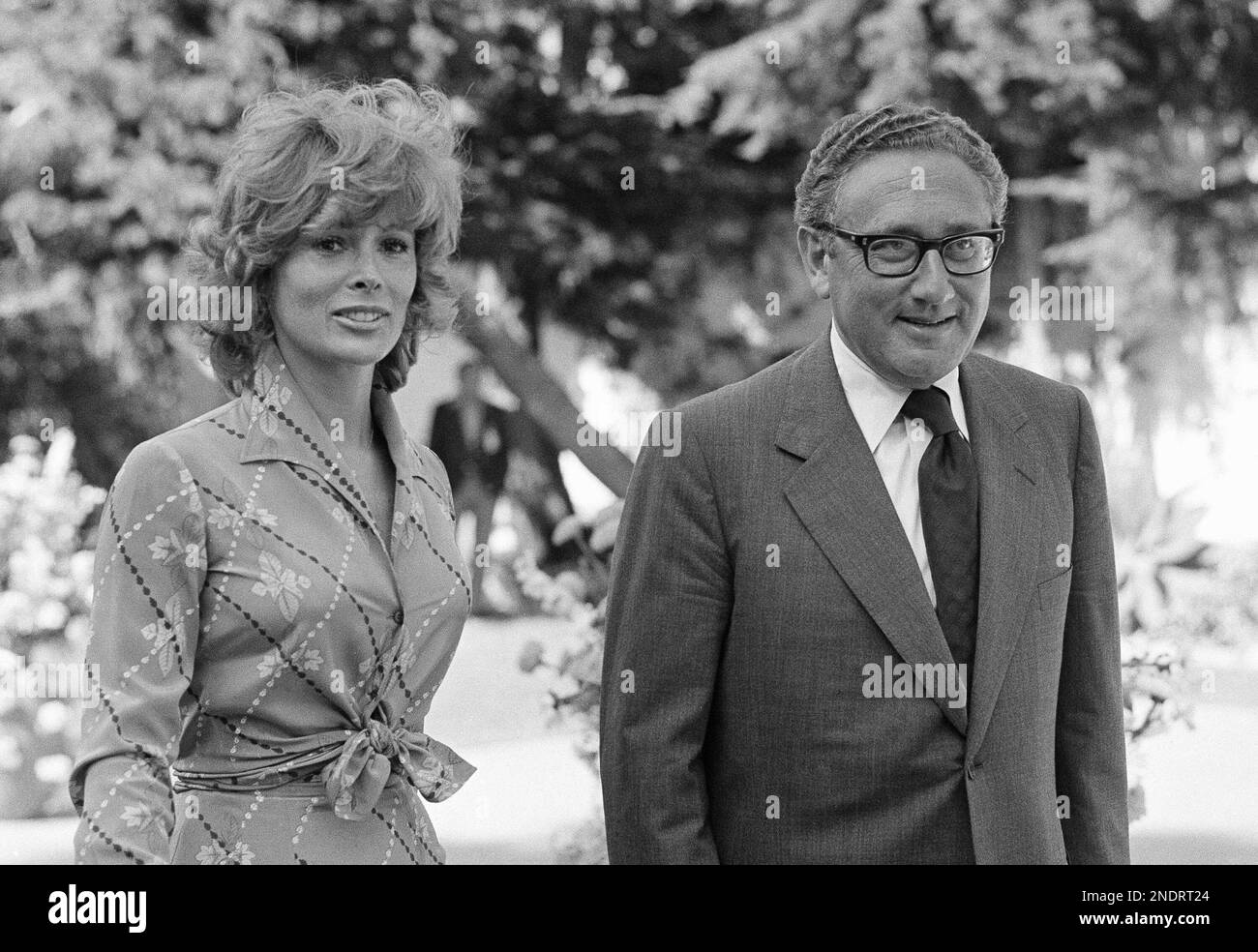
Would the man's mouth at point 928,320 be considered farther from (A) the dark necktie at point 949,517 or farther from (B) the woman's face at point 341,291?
(B) the woman's face at point 341,291

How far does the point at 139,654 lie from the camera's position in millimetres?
1738

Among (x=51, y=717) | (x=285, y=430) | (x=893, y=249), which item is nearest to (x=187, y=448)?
(x=285, y=430)

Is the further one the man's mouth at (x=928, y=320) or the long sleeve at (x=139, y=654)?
the man's mouth at (x=928, y=320)

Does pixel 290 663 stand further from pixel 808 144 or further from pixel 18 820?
pixel 808 144

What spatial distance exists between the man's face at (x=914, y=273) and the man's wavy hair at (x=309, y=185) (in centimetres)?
54

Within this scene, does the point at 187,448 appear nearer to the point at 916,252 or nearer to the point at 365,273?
the point at 365,273

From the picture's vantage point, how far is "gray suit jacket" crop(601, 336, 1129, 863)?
6.01ft

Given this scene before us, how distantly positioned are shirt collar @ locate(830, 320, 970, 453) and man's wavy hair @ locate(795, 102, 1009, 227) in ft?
0.57

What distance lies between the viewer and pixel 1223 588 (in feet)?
16.4

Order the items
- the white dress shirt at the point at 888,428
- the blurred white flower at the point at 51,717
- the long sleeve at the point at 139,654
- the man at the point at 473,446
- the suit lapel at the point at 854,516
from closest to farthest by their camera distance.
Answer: the long sleeve at the point at 139,654, the suit lapel at the point at 854,516, the white dress shirt at the point at 888,428, the blurred white flower at the point at 51,717, the man at the point at 473,446

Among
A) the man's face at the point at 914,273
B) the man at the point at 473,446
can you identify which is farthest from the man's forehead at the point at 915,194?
the man at the point at 473,446

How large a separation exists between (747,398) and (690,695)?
0.39 meters

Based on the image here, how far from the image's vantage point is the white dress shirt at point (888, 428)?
193 cm

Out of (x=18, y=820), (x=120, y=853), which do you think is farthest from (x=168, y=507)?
(x=18, y=820)
